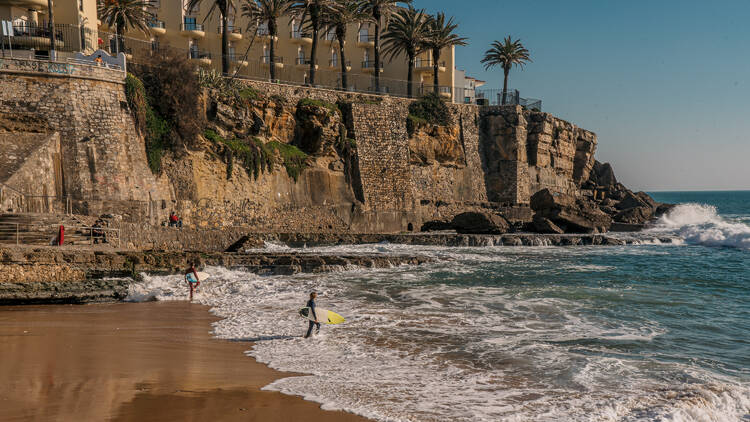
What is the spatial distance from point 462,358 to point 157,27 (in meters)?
41.4

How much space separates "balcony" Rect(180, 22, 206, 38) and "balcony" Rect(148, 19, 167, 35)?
130 cm

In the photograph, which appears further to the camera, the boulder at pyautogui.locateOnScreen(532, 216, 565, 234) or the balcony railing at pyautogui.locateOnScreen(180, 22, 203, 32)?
the balcony railing at pyautogui.locateOnScreen(180, 22, 203, 32)

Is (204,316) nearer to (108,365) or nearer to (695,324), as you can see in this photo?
(108,365)

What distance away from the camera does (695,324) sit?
13562 mm

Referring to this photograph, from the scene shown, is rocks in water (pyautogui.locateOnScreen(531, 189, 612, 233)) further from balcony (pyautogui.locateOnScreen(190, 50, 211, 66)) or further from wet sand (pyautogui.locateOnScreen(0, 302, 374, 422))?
wet sand (pyautogui.locateOnScreen(0, 302, 374, 422))

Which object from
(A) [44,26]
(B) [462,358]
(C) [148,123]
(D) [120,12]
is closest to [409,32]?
(D) [120,12]

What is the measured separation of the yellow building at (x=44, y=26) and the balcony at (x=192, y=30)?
44.8 feet

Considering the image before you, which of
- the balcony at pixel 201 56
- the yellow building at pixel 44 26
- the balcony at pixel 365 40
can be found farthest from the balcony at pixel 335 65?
the yellow building at pixel 44 26

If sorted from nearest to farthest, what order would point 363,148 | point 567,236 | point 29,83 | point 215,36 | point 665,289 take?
point 665,289
point 29,83
point 567,236
point 363,148
point 215,36

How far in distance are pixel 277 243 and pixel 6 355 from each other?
20.4 metres

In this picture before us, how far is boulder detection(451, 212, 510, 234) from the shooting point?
36.1 m

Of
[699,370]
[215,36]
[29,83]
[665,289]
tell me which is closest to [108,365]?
[699,370]

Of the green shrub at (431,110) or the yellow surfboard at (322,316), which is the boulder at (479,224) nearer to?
the green shrub at (431,110)

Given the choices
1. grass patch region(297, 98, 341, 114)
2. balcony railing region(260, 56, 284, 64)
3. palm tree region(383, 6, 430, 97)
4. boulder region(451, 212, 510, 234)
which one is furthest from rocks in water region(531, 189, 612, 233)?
balcony railing region(260, 56, 284, 64)
